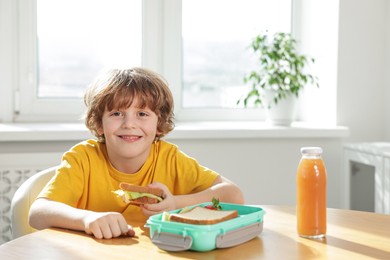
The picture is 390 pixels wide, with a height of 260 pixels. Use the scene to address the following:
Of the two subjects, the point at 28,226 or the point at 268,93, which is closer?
the point at 28,226

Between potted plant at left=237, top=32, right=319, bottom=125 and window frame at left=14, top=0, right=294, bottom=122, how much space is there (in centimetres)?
22

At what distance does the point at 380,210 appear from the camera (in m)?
2.63

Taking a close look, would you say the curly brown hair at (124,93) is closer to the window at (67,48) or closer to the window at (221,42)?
the window at (67,48)

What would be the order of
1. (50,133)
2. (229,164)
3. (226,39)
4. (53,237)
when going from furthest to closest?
(226,39) → (229,164) → (50,133) → (53,237)

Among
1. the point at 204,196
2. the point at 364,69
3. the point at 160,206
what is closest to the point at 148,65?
the point at 364,69

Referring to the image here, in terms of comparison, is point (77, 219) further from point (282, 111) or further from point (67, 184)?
point (282, 111)

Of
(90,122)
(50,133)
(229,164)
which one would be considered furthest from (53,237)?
(229,164)

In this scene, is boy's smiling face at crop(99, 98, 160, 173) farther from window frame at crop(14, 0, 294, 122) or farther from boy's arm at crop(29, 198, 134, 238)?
window frame at crop(14, 0, 294, 122)

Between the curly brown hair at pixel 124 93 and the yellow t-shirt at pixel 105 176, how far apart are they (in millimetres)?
89

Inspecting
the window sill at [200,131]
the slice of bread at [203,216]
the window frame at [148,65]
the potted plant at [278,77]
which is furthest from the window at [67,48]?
the slice of bread at [203,216]

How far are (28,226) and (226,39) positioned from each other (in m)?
1.78

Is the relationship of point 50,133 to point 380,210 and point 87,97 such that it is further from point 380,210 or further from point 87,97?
point 380,210

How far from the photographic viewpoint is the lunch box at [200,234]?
3.90 feet

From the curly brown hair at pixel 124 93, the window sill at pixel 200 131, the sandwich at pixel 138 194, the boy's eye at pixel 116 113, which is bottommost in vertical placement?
the sandwich at pixel 138 194
